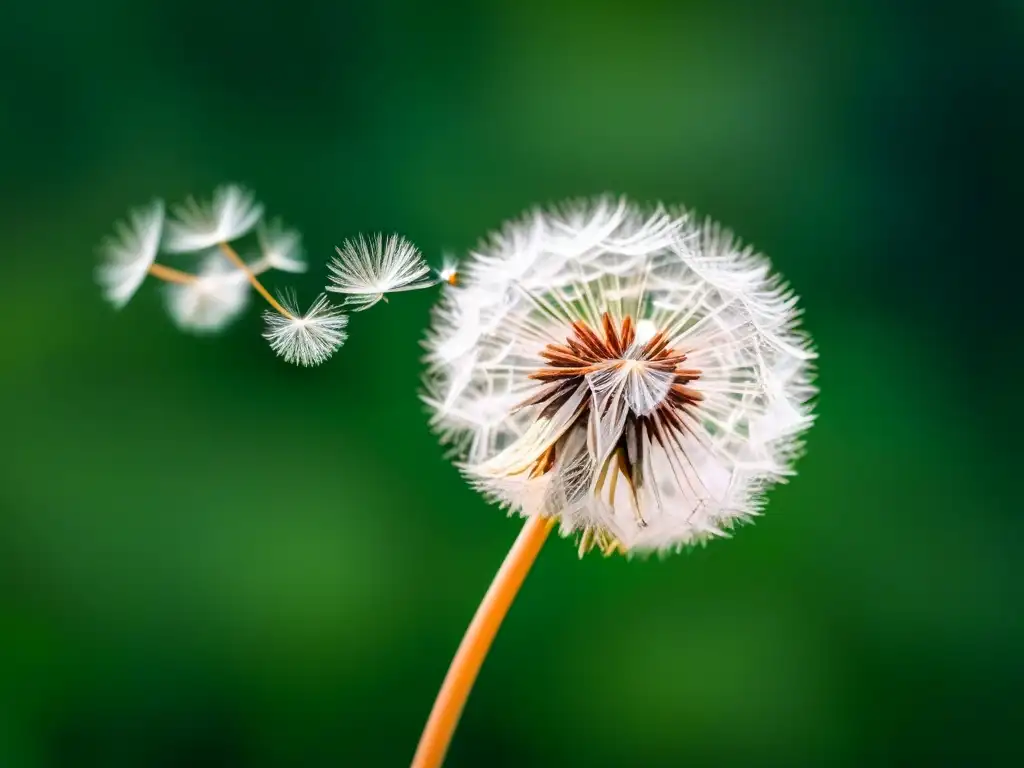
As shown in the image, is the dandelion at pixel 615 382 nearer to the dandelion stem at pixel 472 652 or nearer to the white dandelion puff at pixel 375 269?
the dandelion stem at pixel 472 652

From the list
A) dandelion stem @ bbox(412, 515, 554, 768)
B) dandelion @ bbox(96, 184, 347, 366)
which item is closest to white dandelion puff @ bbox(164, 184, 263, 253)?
dandelion @ bbox(96, 184, 347, 366)

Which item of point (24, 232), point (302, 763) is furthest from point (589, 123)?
point (302, 763)

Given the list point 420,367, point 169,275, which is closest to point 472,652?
point 169,275

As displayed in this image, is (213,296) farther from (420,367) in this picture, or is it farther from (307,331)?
(420,367)

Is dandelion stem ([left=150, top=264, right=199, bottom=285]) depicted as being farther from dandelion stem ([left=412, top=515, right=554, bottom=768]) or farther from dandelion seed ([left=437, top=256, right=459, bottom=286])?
dandelion stem ([left=412, top=515, right=554, bottom=768])

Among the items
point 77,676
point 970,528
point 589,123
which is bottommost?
point 77,676

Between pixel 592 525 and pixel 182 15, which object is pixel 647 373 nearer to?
pixel 592 525
